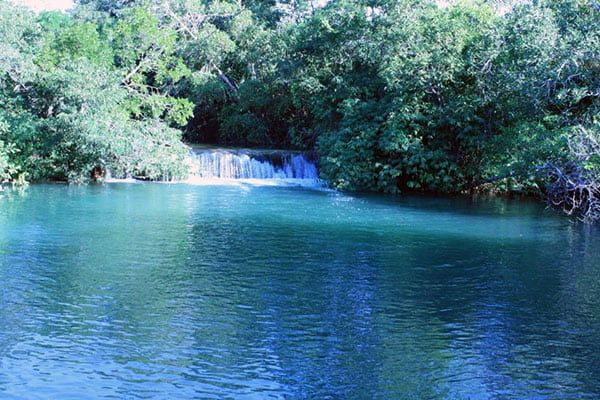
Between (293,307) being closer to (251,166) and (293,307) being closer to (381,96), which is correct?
(381,96)

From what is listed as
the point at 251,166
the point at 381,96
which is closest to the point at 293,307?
the point at 381,96

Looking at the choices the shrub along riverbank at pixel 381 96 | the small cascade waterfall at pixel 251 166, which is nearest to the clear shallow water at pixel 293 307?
the shrub along riverbank at pixel 381 96

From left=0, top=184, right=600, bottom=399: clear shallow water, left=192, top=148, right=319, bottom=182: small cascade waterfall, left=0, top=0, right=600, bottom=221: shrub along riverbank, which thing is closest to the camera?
left=0, top=184, right=600, bottom=399: clear shallow water

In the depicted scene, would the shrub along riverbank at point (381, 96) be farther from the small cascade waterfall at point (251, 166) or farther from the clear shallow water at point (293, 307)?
the clear shallow water at point (293, 307)

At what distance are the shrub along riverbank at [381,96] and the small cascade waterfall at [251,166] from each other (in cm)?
198

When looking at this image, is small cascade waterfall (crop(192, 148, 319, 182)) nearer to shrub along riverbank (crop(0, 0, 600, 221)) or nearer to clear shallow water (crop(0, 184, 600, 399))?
shrub along riverbank (crop(0, 0, 600, 221))

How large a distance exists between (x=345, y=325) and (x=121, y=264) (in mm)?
5696

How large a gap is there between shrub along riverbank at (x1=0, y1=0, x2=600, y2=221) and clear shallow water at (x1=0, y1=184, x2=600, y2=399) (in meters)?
5.06

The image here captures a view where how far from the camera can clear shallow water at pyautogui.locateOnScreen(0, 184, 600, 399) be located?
9.30m

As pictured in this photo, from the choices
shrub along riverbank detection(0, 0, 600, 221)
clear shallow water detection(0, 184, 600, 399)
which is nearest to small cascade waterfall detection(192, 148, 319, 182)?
shrub along riverbank detection(0, 0, 600, 221)

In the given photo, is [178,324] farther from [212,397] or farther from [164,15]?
[164,15]

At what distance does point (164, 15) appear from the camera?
42.5 meters

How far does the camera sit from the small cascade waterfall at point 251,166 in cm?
3347

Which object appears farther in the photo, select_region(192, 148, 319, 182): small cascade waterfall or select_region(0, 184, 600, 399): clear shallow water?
select_region(192, 148, 319, 182): small cascade waterfall
